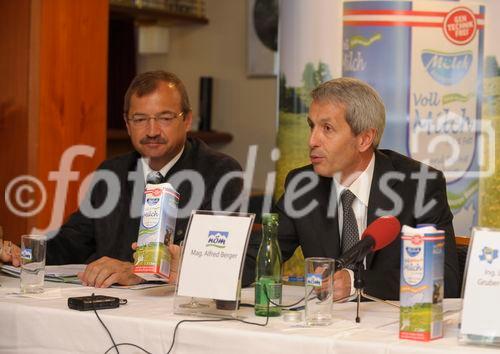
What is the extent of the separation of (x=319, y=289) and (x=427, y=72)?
5.30 ft

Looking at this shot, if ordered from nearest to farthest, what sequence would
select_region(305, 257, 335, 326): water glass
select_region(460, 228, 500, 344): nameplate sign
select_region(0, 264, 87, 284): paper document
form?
select_region(460, 228, 500, 344): nameplate sign < select_region(305, 257, 335, 326): water glass < select_region(0, 264, 87, 284): paper document

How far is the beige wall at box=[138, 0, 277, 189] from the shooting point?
21.9 feet

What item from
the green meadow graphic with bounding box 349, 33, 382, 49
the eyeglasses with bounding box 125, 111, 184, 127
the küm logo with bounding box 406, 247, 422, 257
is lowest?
the küm logo with bounding box 406, 247, 422, 257

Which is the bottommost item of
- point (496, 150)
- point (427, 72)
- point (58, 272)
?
point (58, 272)

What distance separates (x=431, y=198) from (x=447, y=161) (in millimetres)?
768

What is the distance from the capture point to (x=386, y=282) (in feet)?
7.87

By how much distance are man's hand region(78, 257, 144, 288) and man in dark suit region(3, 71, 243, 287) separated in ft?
1.81

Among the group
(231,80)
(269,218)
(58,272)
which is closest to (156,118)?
(58,272)

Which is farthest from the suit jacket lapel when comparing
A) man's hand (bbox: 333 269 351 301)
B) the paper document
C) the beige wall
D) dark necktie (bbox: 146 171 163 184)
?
the beige wall

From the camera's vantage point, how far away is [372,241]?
2072 millimetres

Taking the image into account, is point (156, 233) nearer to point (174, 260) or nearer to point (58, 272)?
point (174, 260)

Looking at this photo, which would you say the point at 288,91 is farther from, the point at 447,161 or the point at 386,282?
the point at 386,282

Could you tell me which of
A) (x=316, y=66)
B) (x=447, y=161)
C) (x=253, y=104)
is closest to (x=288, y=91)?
(x=316, y=66)

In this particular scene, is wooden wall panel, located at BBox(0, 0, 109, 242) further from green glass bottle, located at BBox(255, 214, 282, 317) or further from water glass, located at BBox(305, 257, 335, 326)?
water glass, located at BBox(305, 257, 335, 326)
